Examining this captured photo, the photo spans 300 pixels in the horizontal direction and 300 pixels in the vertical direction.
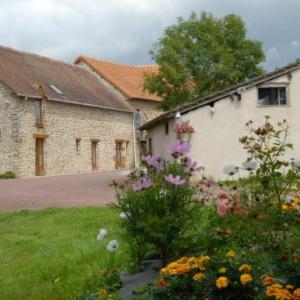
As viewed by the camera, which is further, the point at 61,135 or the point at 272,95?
the point at 61,135

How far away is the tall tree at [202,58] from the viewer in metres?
36.3

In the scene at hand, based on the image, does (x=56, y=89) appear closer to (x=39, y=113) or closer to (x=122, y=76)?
(x=39, y=113)

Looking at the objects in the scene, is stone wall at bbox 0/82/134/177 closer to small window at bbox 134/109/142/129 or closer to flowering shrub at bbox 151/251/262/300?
small window at bbox 134/109/142/129

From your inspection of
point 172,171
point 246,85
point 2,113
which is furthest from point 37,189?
point 172,171

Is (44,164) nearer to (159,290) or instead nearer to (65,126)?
(65,126)

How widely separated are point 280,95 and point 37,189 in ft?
32.2

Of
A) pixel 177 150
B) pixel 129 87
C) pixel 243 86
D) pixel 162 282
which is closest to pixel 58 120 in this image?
pixel 129 87

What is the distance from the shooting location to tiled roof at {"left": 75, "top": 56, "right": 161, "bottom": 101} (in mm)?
47375

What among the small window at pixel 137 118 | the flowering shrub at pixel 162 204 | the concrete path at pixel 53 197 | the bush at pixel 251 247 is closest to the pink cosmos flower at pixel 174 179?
the flowering shrub at pixel 162 204

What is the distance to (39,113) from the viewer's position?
35781 mm

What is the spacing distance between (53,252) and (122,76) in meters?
42.5

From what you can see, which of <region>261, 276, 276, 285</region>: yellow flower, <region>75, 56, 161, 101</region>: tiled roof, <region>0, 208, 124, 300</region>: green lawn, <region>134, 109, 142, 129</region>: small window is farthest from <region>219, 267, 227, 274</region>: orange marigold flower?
<region>134, 109, 142, 129</region>: small window

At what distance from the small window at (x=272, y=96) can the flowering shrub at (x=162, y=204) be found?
17006mm

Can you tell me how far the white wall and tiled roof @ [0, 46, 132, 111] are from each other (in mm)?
14895
